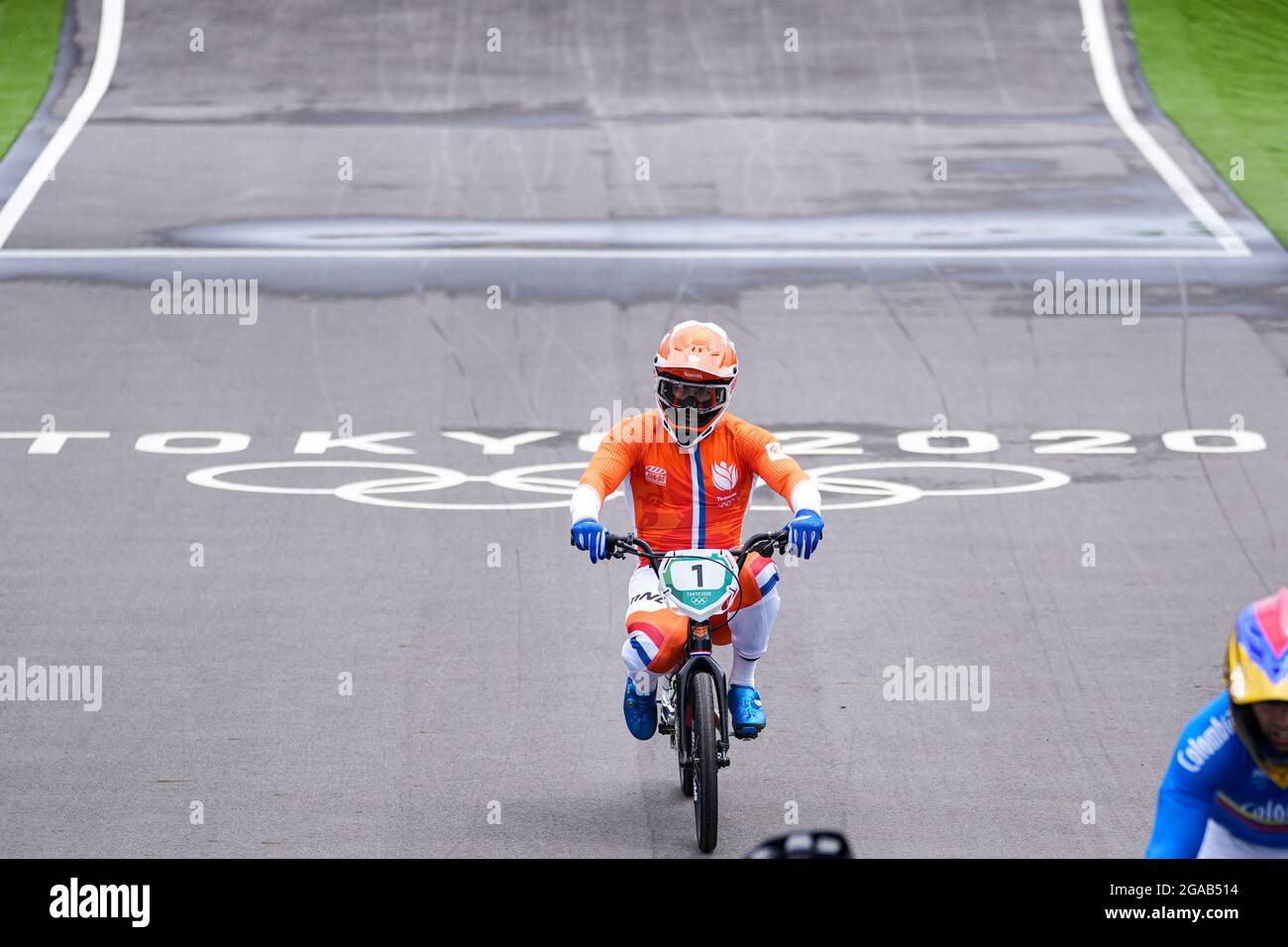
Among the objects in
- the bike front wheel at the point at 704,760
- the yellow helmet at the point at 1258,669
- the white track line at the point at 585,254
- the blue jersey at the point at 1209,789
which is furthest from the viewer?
the white track line at the point at 585,254

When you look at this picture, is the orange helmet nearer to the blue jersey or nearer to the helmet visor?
the helmet visor

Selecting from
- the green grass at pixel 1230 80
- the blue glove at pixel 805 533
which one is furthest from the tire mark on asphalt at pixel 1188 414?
the blue glove at pixel 805 533

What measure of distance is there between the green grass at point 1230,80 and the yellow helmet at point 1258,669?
17.5 metres

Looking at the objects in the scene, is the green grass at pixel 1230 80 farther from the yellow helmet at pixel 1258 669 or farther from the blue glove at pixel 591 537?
the yellow helmet at pixel 1258 669

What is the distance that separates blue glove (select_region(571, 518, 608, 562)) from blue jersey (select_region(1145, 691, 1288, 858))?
3.38 m

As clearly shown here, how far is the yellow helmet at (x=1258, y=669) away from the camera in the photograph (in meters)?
4.28

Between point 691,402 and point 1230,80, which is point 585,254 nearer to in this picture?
point 691,402

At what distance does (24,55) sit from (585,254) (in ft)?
40.8

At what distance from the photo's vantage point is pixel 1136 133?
25.0 m

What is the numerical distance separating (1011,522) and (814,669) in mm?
3137

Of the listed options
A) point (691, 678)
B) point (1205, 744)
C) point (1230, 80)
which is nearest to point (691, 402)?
point (691, 678)

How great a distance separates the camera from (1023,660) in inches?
411

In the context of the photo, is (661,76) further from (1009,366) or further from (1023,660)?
(1023,660)
